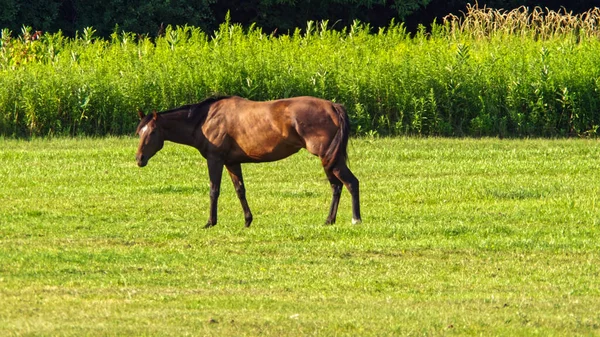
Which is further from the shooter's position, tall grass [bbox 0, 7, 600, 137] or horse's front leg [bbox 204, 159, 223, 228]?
tall grass [bbox 0, 7, 600, 137]

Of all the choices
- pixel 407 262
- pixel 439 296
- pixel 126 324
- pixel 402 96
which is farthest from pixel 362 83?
pixel 126 324

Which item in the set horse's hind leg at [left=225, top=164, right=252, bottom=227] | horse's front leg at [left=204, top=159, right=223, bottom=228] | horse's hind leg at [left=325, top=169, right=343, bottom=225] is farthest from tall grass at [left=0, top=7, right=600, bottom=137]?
horse's front leg at [left=204, top=159, right=223, bottom=228]

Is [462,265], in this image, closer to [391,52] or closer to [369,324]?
[369,324]

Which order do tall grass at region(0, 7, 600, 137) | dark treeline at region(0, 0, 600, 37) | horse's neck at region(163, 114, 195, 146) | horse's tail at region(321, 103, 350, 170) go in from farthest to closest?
dark treeline at region(0, 0, 600, 37), tall grass at region(0, 7, 600, 137), horse's neck at region(163, 114, 195, 146), horse's tail at region(321, 103, 350, 170)

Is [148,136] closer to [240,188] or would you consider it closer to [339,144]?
[240,188]

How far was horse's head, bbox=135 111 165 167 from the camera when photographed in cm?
1488

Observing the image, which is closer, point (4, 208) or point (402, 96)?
point (4, 208)

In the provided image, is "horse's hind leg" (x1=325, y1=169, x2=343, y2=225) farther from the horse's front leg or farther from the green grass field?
the horse's front leg

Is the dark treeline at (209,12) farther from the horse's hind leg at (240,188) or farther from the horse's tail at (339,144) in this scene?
the horse's tail at (339,144)

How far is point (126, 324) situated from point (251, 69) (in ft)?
52.3

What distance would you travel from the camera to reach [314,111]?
48.3 feet

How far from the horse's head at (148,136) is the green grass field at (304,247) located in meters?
0.88

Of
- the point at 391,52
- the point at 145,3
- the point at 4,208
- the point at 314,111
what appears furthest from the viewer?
the point at 145,3

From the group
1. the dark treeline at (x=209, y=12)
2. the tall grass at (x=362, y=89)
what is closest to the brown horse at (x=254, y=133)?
the tall grass at (x=362, y=89)
